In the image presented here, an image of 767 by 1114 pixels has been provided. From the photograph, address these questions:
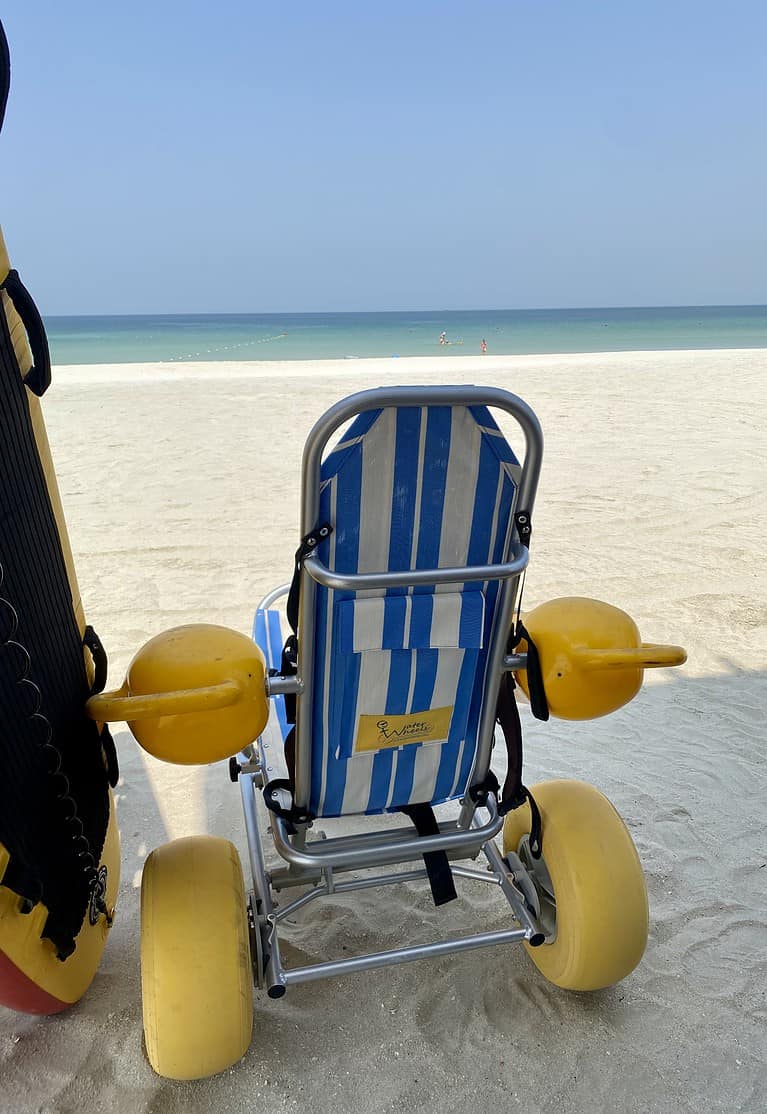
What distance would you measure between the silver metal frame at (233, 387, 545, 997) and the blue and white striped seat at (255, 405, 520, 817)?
1.0 inches

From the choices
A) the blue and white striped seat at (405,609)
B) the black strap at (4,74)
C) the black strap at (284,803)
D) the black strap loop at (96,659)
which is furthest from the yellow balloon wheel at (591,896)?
the black strap at (4,74)

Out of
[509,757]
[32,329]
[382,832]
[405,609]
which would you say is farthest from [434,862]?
[32,329]

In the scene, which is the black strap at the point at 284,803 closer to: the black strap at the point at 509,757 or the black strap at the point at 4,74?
the black strap at the point at 509,757

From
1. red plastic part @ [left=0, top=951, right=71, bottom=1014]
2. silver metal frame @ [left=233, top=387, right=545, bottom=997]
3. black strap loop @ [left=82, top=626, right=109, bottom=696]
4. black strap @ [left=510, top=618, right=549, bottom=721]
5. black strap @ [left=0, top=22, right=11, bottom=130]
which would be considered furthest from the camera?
black strap loop @ [left=82, top=626, right=109, bottom=696]

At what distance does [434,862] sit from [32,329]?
1409 mm

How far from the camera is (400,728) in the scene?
→ 1.62m

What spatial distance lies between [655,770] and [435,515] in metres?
1.83

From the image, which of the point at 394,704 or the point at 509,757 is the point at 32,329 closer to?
the point at 394,704

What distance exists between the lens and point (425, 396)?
128 centimetres

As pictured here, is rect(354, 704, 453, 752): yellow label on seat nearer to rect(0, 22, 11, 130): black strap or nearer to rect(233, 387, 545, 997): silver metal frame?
rect(233, 387, 545, 997): silver metal frame

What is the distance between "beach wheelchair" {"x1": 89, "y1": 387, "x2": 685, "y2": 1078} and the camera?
1.37 meters

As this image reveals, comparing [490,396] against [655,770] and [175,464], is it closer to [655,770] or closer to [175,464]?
[655,770]

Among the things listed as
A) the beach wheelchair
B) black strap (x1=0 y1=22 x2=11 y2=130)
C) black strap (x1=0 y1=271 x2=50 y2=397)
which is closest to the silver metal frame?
the beach wheelchair

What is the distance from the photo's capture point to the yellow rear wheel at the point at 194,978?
1505 mm
